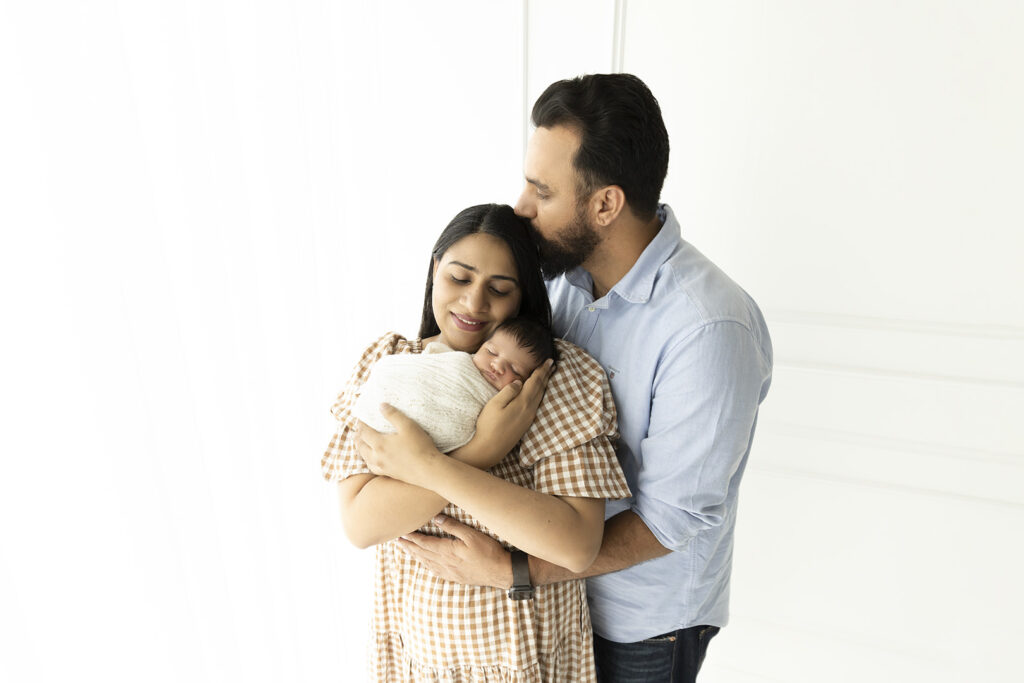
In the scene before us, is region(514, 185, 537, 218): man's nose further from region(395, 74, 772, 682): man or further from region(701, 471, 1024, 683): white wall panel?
region(701, 471, 1024, 683): white wall panel

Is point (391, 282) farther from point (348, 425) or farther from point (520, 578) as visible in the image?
point (520, 578)

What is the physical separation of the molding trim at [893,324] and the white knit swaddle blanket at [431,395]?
93 cm

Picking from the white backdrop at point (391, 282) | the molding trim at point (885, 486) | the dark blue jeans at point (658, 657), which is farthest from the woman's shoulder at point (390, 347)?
the molding trim at point (885, 486)

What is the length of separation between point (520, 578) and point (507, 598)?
2.0 inches

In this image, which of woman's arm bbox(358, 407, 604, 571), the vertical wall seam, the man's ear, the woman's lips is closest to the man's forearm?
woman's arm bbox(358, 407, 604, 571)

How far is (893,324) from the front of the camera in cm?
158

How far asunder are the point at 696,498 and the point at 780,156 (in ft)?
2.88

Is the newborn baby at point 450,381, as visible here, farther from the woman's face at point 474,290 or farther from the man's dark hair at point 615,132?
the man's dark hair at point 615,132

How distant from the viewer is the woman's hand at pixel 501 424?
1.09m

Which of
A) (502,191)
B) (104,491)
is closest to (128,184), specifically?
(104,491)

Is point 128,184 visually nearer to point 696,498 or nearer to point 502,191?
point 502,191

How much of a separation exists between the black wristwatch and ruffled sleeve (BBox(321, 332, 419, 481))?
0.98 ft

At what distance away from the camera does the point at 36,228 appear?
3.56 ft

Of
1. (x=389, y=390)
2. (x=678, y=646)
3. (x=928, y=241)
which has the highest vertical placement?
(x=928, y=241)
